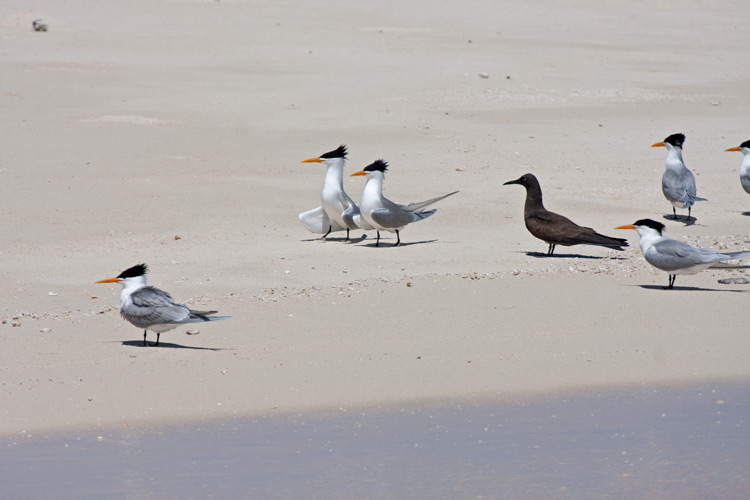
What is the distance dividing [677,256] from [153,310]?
11.8ft

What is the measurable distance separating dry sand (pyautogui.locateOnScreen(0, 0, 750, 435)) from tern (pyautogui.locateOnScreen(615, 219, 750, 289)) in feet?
0.66

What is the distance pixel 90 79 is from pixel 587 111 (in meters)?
6.90

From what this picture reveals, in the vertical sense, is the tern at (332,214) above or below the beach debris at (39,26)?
below

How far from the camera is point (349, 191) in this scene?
1098 centimetres

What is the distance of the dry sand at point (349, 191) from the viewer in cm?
580

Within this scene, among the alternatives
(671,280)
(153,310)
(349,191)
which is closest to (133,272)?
(153,310)

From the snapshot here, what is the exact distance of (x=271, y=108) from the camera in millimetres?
13922

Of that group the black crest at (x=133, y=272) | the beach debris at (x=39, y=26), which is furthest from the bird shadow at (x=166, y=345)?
the beach debris at (x=39, y=26)

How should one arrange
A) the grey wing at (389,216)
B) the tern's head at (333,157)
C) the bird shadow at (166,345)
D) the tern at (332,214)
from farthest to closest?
the tern's head at (333,157), the tern at (332,214), the grey wing at (389,216), the bird shadow at (166,345)

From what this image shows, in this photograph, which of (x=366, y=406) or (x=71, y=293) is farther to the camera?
(x=71, y=293)

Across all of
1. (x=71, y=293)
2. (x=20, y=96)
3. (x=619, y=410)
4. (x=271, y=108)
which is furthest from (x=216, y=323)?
(x=20, y=96)

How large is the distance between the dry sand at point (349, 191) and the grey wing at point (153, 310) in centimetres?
22

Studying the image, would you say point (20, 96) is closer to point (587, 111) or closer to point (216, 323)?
point (587, 111)

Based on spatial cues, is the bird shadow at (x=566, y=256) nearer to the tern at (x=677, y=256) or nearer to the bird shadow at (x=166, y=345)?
the tern at (x=677, y=256)
